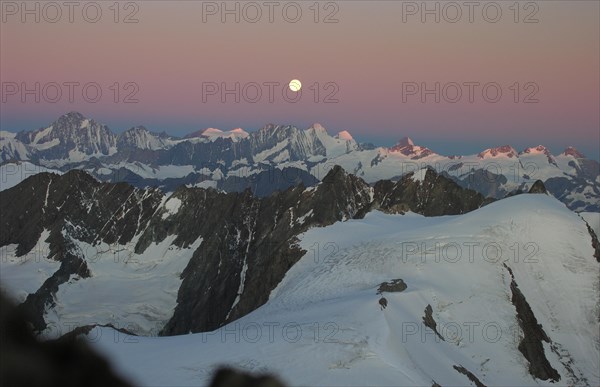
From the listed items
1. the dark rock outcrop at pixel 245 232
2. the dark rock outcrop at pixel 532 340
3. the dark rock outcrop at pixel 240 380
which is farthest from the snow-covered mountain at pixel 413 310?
the dark rock outcrop at pixel 245 232

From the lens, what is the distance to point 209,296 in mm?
163250

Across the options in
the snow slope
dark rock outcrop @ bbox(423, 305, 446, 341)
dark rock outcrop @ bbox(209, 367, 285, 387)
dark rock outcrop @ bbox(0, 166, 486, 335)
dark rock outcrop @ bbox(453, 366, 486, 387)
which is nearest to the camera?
dark rock outcrop @ bbox(209, 367, 285, 387)

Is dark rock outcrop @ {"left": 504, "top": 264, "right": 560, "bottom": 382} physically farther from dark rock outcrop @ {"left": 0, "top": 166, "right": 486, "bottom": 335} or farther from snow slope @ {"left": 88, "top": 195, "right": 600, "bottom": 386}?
dark rock outcrop @ {"left": 0, "top": 166, "right": 486, "bottom": 335}

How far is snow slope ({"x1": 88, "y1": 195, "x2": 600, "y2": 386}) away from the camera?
1294 inches

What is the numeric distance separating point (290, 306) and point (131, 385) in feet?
159

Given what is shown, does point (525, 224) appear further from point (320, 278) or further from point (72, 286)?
point (72, 286)

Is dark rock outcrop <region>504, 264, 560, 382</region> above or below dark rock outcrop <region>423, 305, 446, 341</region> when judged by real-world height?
below

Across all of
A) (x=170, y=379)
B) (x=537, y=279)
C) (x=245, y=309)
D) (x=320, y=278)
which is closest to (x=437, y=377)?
(x=170, y=379)

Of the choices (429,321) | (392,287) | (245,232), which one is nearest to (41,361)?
(429,321)

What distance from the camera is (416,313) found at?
43.9 metres

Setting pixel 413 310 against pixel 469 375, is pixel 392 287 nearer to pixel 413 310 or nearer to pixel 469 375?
pixel 413 310

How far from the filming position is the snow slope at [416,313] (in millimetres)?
32875

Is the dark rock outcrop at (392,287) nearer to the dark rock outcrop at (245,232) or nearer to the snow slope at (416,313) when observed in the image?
the snow slope at (416,313)

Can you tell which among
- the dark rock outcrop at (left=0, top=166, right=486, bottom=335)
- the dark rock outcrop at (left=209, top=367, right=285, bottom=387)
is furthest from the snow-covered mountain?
the dark rock outcrop at (left=0, top=166, right=486, bottom=335)
